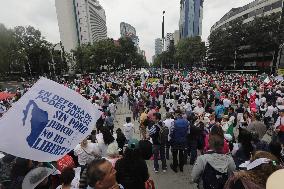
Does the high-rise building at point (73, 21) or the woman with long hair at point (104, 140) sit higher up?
the high-rise building at point (73, 21)

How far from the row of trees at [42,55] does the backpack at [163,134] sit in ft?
156

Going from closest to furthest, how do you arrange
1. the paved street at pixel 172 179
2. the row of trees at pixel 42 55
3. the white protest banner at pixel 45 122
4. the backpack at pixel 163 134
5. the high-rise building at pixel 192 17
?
the white protest banner at pixel 45 122
the paved street at pixel 172 179
the backpack at pixel 163 134
the row of trees at pixel 42 55
the high-rise building at pixel 192 17

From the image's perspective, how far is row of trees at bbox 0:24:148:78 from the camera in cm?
6000

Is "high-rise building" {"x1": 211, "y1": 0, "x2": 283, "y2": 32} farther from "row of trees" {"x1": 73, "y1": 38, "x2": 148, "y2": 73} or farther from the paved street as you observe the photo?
the paved street

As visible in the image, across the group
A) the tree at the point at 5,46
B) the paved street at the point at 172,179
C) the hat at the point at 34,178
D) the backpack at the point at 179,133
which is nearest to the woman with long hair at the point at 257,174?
the hat at the point at 34,178

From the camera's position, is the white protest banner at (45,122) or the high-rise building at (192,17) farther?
the high-rise building at (192,17)

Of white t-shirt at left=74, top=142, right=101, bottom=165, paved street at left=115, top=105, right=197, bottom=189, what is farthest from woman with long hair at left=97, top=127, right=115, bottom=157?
paved street at left=115, top=105, right=197, bottom=189

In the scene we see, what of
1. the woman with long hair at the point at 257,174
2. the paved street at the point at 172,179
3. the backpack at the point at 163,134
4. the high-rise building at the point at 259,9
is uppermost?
the high-rise building at the point at 259,9

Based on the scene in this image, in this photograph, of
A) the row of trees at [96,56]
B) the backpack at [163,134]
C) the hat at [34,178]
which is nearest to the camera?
the hat at [34,178]

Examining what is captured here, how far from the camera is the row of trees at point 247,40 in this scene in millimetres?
55562

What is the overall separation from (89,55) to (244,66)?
4422cm

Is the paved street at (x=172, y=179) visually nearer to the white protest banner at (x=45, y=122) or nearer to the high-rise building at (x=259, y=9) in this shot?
the white protest banner at (x=45, y=122)

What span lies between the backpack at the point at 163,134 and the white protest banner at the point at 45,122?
14.8 ft

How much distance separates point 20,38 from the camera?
72.1m
